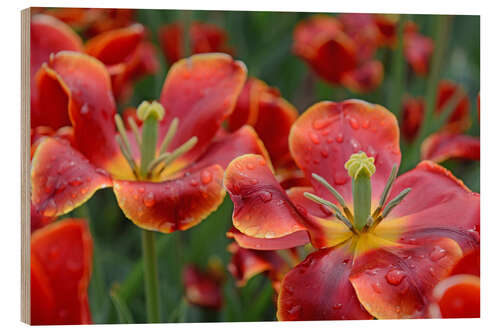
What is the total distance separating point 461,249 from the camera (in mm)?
872

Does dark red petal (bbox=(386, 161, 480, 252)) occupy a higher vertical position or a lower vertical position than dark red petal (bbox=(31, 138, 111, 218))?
lower

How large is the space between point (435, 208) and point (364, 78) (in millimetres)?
550

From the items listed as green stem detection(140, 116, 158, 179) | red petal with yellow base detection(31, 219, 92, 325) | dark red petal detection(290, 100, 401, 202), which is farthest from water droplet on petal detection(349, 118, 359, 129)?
red petal with yellow base detection(31, 219, 92, 325)

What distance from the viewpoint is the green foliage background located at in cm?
121

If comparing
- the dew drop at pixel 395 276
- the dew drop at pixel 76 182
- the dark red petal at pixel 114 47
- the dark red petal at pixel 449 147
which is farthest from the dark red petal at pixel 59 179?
the dark red petal at pixel 449 147

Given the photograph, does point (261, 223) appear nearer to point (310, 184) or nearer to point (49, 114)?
point (310, 184)

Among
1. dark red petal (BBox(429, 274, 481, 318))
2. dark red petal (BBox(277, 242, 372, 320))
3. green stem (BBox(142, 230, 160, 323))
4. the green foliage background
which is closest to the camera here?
dark red petal (BBox(429, 274, 481, 318))

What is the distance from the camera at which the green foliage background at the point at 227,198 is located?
1213mm

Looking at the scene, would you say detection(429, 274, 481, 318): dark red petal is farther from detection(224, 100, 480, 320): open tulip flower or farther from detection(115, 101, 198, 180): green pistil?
detection(115, 101, 198, 180): green pistil

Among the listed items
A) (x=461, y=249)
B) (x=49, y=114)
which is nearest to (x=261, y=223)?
(x=461, y=249)

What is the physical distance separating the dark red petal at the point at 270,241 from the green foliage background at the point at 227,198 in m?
0.30

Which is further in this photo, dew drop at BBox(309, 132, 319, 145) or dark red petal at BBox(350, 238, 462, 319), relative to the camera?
dew drop at BBox(309, 132, 319, 145)

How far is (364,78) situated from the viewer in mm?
1448

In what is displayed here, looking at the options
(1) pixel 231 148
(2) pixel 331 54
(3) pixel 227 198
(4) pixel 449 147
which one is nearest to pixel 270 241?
(1) pixel 231 148
